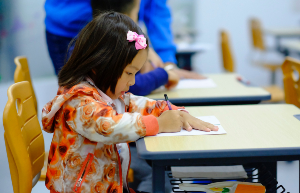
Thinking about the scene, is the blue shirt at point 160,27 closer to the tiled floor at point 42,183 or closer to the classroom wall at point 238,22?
the tiled floor at point 42,183

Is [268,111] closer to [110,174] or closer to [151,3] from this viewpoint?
[110,174]

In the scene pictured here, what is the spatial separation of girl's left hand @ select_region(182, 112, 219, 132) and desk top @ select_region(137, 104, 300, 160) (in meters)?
0.04

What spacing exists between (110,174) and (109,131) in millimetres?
191

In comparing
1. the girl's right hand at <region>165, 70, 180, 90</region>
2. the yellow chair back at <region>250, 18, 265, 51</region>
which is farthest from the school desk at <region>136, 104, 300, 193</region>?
the yellow chair back at <region>250, 18, 265, 51</region>

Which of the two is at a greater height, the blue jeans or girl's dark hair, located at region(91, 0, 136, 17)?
girl's dark hair, located at region(91, 0, 136, 17)

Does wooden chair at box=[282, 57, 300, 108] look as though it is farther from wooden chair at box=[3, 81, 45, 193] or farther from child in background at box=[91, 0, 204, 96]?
wooden chair at box=[3, 81, 45, 193]

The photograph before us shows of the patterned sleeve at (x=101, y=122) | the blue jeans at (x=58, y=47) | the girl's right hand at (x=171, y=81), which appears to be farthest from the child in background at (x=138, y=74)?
the patterned sleeve at (x=101, y=122)

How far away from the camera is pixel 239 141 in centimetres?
85

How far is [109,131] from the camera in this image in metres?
0.82

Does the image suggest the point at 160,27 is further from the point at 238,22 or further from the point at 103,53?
the point at 238,22

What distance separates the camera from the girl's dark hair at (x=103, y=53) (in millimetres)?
909

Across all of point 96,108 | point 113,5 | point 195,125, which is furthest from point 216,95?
point 96,108

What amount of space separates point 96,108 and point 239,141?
0.40 metres

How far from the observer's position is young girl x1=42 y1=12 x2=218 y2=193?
0.87 meters
